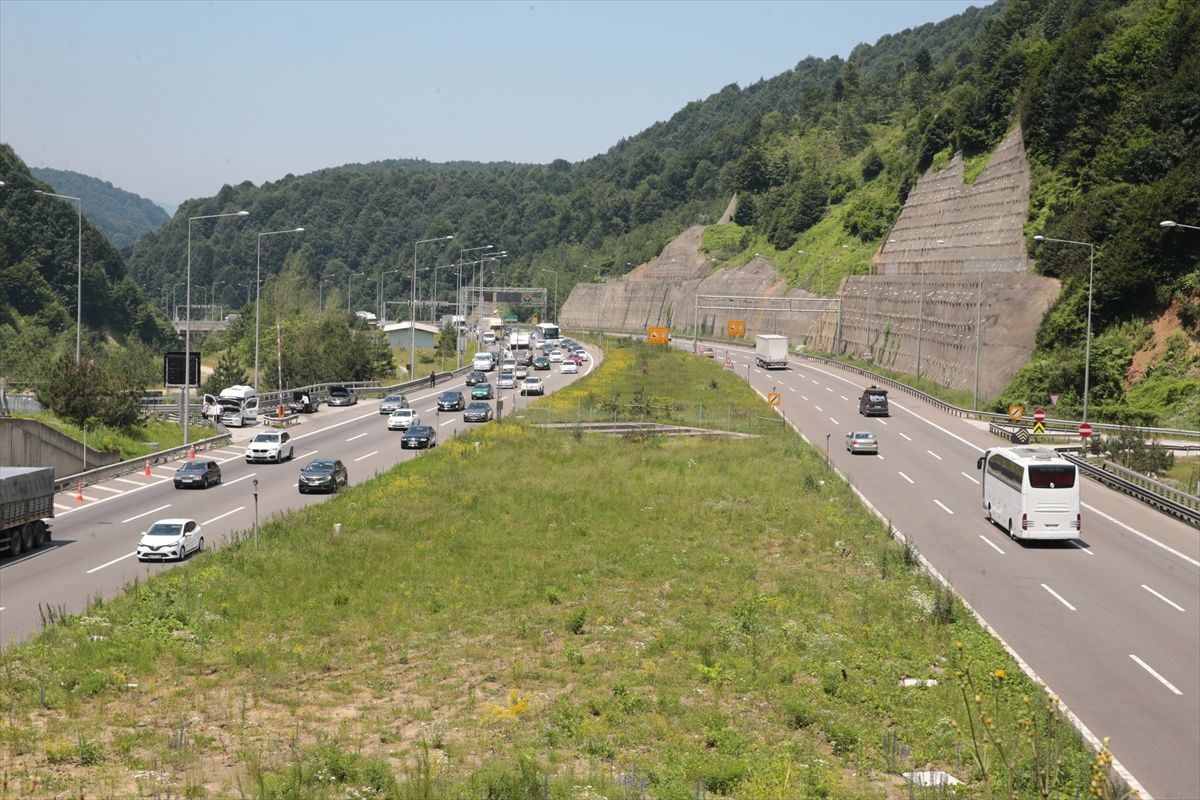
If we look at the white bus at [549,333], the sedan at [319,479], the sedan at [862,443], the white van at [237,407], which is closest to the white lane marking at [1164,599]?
the sedan at [862,443]

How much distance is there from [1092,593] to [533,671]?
15.7m

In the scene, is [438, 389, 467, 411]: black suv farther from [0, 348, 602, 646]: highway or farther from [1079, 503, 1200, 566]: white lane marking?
[1079, 503, 1200, 566]: white lane marking

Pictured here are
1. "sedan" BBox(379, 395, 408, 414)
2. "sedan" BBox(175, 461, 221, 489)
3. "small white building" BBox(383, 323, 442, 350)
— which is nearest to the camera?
"sedan" BBox(175, 461, 221, 489)

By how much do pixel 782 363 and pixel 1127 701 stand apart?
3460 inches

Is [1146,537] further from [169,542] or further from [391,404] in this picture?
[391,404]

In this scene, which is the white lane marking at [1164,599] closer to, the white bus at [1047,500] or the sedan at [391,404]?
the white bus at [1047,500]

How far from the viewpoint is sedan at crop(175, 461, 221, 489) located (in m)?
53.4

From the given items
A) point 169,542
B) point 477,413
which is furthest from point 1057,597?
point 477,413

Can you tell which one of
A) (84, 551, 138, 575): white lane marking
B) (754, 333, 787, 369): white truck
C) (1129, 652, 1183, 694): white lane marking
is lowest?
(84, 551, 138, 575): white lane marking

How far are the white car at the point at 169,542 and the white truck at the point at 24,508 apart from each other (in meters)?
3.78

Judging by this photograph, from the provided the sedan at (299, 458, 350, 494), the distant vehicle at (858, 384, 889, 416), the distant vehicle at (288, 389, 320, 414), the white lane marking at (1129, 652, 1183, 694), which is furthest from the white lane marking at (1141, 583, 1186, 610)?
the distant vehicle at (288, 389, 320, 414)

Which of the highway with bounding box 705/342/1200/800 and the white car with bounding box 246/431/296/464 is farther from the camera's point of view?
the white car with bounding box 246/431/296/464

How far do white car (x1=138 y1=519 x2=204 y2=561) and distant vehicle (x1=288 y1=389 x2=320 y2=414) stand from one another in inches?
1762

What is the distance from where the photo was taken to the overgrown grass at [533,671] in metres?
18.1
